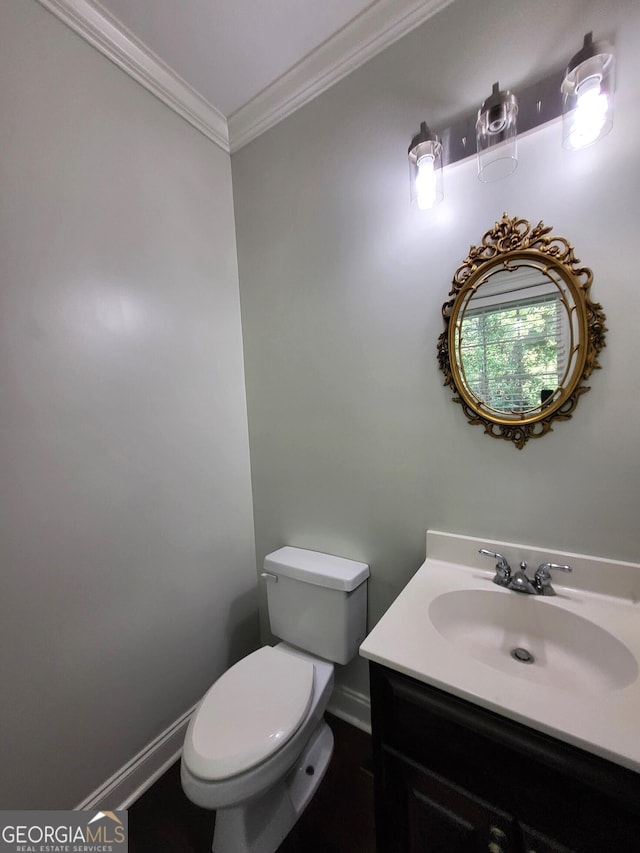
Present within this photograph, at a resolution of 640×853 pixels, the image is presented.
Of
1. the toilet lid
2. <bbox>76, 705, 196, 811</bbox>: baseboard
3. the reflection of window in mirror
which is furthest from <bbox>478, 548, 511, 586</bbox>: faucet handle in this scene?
<bbox>76, 705, 196, 811</bbox>: baseboard

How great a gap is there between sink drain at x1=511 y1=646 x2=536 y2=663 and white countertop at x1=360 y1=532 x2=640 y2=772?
2 centimetres

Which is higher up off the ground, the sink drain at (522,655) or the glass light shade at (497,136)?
the glass light shade at (497,136)

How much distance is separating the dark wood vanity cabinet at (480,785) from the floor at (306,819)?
36 cm

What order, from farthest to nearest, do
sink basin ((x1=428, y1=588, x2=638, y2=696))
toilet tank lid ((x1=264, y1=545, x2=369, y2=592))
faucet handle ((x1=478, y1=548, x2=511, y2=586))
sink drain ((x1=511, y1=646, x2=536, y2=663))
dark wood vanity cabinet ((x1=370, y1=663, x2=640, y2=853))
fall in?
toilet tank lid ((x1=264, y1=545, x2=369, y2=592))
faucet handle ((x1=478, y1=548, x2=511, y2=586))
sink drain ((x1=511, y1=646, x2=536, y2=663))
sink basin ((x1=428, y1=588, x2=638, y2=696))
dark wood vanity cabinet ((x1=370, y1=663, x2=640, y2=853))

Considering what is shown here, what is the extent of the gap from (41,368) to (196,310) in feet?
2.10

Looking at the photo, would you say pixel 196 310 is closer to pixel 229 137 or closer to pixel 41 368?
pixel 41 368

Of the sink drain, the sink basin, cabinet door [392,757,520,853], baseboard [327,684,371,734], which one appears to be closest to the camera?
cabinet door [392,757,520,853]

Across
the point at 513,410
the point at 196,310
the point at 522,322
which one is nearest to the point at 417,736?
the point at 513,410

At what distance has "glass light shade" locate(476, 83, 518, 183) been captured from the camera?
3.09 feet

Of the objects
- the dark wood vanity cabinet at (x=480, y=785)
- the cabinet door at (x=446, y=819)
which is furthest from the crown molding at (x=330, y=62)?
the cabinet door at (x=446, y=819)

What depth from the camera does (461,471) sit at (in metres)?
1.16

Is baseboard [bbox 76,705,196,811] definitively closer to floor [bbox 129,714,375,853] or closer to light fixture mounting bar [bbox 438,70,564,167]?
floor [bbox 129,714,375,853]

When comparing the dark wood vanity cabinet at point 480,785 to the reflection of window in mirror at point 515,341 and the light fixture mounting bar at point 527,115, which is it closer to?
the reflection of window in mirror at point 515,341

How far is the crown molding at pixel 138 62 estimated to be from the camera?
1.07 metres
